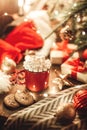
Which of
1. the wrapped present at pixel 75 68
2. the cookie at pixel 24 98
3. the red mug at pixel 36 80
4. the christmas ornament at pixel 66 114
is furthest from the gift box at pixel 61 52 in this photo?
the christmas ornament at pixel 66 114

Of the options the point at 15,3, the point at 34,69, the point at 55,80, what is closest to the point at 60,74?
the point at 55,80

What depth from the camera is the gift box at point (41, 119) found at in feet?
3.59

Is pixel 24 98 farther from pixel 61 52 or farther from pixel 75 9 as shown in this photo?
pixel 75 9

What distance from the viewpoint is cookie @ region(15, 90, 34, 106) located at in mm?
1229

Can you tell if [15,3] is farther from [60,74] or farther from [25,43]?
[60,74]

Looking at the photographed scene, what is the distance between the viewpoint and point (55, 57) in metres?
1.54

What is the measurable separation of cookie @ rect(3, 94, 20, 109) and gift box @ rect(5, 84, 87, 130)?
0.21 ft

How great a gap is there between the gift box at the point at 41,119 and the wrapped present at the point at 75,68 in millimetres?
217

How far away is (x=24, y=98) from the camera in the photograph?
1.25 m

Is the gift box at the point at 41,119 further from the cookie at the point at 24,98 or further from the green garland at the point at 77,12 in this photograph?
the green garland at the point at 77,12

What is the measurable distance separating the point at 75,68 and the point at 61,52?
17 centimetres

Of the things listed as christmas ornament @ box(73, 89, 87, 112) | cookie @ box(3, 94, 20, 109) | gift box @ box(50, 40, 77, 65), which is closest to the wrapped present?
gift box @ box(50, 40, 77, 65)

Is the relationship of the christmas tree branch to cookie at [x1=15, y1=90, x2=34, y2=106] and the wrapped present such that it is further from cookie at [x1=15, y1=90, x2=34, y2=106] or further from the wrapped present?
cookie at [x1=15, y1=90, x2=34, y2=106]

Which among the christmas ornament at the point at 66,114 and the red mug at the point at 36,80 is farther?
the red mug at the point at 36,80
